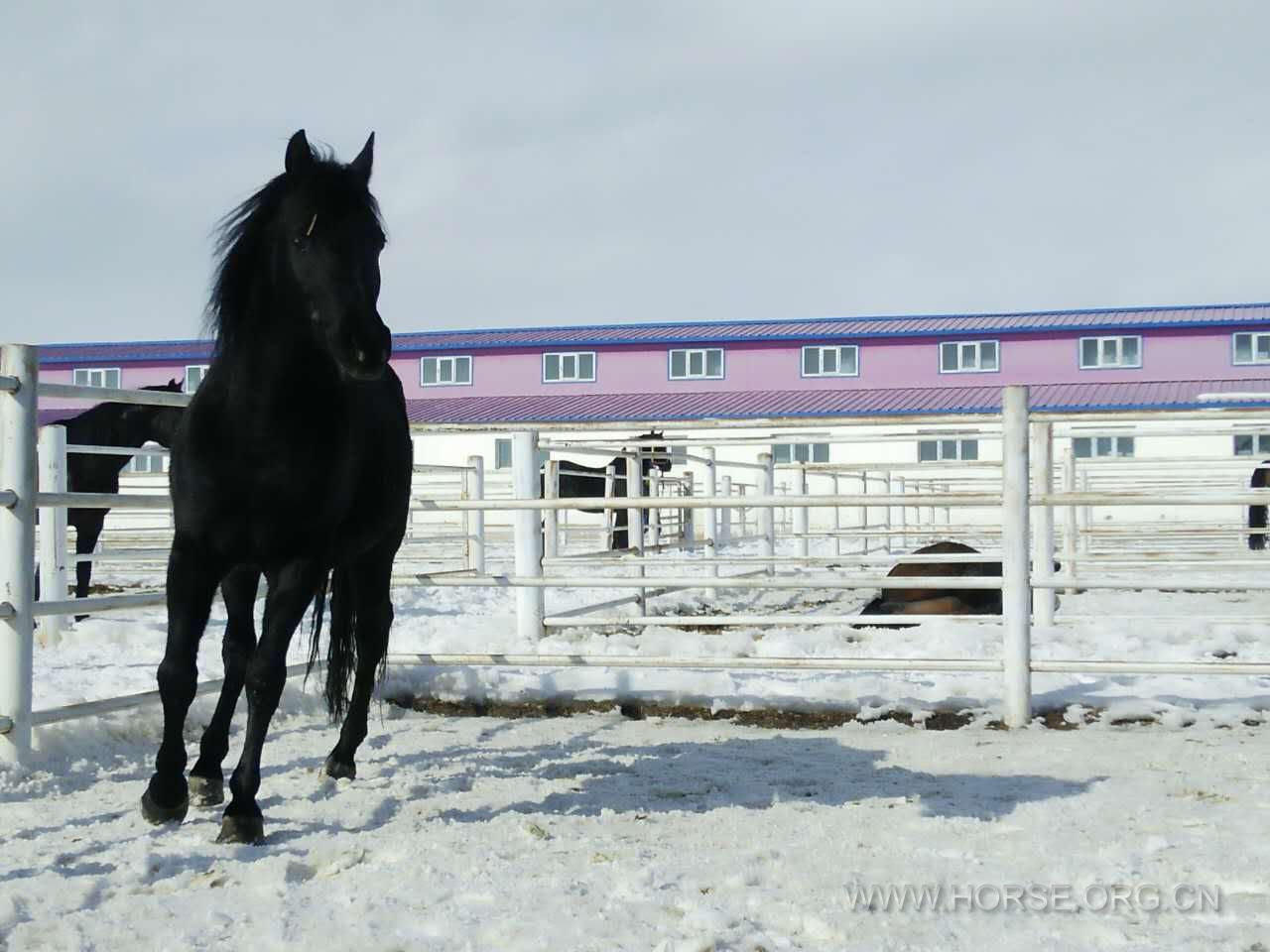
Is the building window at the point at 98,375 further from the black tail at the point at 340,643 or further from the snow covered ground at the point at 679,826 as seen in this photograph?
the black tail at the point at 340,643

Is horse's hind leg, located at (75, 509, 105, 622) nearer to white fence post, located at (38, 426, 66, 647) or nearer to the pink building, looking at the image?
white fence post, located at (38, 426, 66, 647)

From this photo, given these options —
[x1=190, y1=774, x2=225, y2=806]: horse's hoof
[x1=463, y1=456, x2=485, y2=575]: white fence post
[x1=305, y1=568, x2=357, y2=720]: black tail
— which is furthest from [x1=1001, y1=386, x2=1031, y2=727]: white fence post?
[x1=463, y1=456, x2=485, y2=575]: white fence post

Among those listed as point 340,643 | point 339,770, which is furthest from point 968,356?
point 339,770

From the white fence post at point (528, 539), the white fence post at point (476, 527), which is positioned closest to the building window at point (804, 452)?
the white fence post at point (476, 527)

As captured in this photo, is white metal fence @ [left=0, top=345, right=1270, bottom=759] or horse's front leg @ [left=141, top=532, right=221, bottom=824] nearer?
Answer: horse's front leg @ [left=141, top=532, right=221, bottom=824]

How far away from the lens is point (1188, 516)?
2220 cm

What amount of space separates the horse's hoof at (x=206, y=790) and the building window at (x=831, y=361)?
34389 mm

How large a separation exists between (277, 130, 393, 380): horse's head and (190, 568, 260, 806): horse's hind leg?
107 cm

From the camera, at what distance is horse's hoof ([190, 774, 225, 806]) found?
12.0ft

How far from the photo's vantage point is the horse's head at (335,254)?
2990 millimetres

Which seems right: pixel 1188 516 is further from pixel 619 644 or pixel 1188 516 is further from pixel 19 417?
pixel 19 417

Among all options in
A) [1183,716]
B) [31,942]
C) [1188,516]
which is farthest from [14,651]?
[1188,516]

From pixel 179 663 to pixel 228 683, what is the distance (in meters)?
0.32

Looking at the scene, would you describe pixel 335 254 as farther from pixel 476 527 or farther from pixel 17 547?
pixel 476 527
